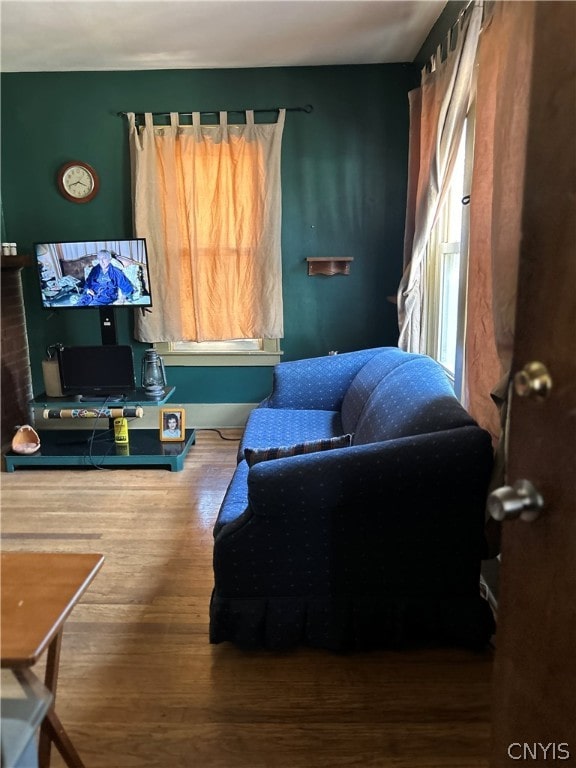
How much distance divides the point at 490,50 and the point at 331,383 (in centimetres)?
189

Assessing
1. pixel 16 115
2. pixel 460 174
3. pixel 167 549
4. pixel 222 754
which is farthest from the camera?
pixel 16 115

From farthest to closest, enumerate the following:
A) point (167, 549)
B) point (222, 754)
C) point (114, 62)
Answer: point (114, 62) → point (167, 549) → point (222, 754)

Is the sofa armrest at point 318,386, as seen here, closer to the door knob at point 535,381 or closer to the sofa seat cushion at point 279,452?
the sofa seat cushion at point 279,452

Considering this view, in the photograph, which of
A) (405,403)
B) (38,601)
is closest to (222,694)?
(38,601)

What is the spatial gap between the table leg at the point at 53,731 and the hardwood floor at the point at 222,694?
2.8 inches

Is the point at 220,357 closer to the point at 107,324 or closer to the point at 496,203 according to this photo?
the point at 107,324

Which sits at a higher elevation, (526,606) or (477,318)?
(477,318)

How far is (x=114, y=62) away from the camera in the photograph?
352 centimetres

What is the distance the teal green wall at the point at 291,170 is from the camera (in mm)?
3670

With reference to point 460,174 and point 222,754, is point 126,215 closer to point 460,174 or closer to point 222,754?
point 460,174

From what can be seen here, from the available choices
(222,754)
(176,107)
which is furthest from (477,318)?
(176,107)

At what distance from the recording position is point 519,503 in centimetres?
84

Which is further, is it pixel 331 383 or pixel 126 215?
pixel 126 215

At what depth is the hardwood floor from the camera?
149cm
